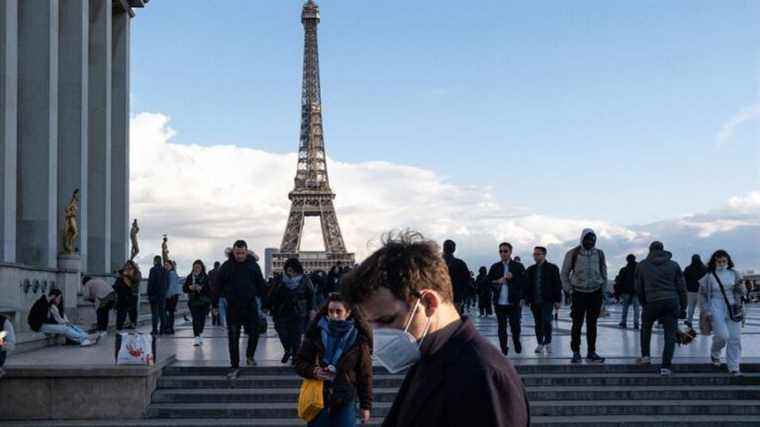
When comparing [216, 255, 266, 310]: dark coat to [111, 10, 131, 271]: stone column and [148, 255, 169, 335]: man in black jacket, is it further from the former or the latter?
[111, 10, 131, 271]: stone column

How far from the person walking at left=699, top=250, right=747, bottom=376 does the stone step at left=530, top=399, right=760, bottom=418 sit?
1125mm

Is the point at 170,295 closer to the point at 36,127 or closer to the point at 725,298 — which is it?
the point at 36,127

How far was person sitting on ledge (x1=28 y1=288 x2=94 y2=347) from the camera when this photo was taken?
18.2 metres

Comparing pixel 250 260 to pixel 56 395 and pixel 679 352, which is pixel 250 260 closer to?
pixel 56 395

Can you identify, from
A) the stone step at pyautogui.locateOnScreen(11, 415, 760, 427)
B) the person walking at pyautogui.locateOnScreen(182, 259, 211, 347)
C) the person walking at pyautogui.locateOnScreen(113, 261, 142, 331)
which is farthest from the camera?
the person walking at pyautogui.locateOnScreen(113, 261, 142, 331)

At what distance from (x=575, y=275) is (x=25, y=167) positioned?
18627 mm

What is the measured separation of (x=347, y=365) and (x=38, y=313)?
12201 mm

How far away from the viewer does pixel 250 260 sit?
1370cm

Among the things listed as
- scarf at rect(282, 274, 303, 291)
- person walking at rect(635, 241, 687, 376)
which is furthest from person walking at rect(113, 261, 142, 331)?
person walking at rect(635, 241, 687, 376)

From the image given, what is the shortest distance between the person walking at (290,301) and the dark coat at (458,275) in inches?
93.6

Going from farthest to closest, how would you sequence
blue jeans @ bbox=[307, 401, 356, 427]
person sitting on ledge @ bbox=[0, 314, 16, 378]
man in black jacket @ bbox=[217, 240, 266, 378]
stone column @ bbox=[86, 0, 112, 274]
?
stone column @ bbox=[86, 0, 112, 274]
man in black jacket @ bbox=[217, 240, 266, 378]
person sitting on ledge @ bbox=[0, 314, 16, 378]
blue jeans @ bbox=[307, 401, 356, 427]

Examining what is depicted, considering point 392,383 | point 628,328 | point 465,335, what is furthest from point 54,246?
point 465,335

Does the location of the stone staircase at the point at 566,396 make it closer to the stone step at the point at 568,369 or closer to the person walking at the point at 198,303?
the stone step at the point at 568,369

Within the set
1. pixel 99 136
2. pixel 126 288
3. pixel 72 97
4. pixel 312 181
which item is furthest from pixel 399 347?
pixel 312 181
